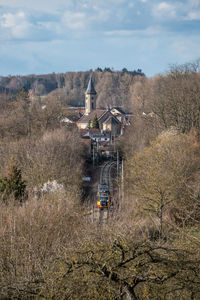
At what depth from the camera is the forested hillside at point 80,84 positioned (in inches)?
4461

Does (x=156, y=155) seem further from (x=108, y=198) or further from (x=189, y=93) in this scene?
(x=189, y=93)

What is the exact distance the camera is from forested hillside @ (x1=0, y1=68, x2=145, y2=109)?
113312mm

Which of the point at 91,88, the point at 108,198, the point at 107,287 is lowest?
the point at 108,198

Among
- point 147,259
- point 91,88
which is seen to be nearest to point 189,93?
point 147,259

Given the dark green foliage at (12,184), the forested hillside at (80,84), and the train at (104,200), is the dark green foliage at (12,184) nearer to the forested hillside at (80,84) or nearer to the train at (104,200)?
the train at (104,200)

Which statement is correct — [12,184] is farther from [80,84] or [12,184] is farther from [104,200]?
[80,84]

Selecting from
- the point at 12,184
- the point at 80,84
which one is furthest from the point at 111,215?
the point at 80,84

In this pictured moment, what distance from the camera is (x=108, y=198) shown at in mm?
23641

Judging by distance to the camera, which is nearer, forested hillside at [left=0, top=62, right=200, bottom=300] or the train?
forested hillside at [left=0, top=62, right=200, bottom=300]

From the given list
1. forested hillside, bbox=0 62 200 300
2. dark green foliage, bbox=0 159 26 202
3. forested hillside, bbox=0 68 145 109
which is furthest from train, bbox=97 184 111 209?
forested hillside, bbox=0 68 145 109

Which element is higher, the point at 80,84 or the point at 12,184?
the point at 80,84

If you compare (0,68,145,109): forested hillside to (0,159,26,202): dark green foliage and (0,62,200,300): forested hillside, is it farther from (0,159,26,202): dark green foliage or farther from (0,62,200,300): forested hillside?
(0,159,26,202): dark green foliage

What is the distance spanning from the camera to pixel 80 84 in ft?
467

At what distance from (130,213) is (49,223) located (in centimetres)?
597
